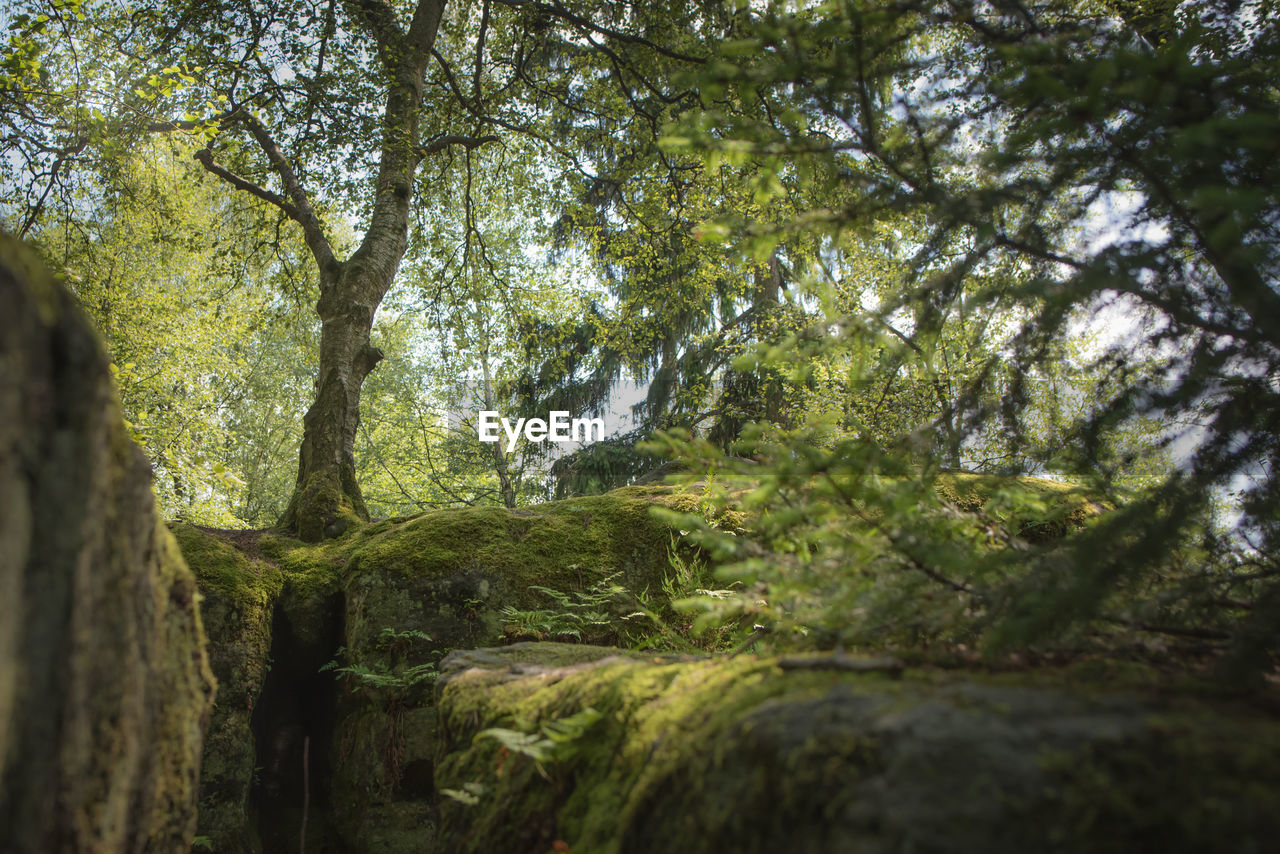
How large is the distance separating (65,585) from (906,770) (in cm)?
149

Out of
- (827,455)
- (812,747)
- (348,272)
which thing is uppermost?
(348,272)

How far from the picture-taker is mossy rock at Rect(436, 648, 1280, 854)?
1.07 m

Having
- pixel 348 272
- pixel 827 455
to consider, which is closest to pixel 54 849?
pixel 827 455

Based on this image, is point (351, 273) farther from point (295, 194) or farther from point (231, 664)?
point (231, 664)

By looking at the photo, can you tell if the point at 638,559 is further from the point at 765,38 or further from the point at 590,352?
the point at 590,352

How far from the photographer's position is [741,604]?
2166 millimetres

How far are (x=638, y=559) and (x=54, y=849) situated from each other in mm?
4652

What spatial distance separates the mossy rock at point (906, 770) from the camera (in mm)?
1072

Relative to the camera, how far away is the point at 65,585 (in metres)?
1.24

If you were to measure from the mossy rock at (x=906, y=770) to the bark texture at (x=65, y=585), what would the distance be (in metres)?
1.02

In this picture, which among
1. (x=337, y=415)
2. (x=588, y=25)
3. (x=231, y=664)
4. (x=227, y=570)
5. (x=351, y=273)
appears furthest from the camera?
(x=351, y=273)

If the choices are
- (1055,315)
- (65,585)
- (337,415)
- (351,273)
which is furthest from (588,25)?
(65,585)

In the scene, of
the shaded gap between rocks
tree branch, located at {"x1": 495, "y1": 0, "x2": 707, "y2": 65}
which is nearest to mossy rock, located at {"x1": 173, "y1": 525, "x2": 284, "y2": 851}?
the shaded gap between rocks

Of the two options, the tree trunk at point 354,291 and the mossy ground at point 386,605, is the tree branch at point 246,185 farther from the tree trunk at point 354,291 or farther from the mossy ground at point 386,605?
the mossy ground at point 386,605
